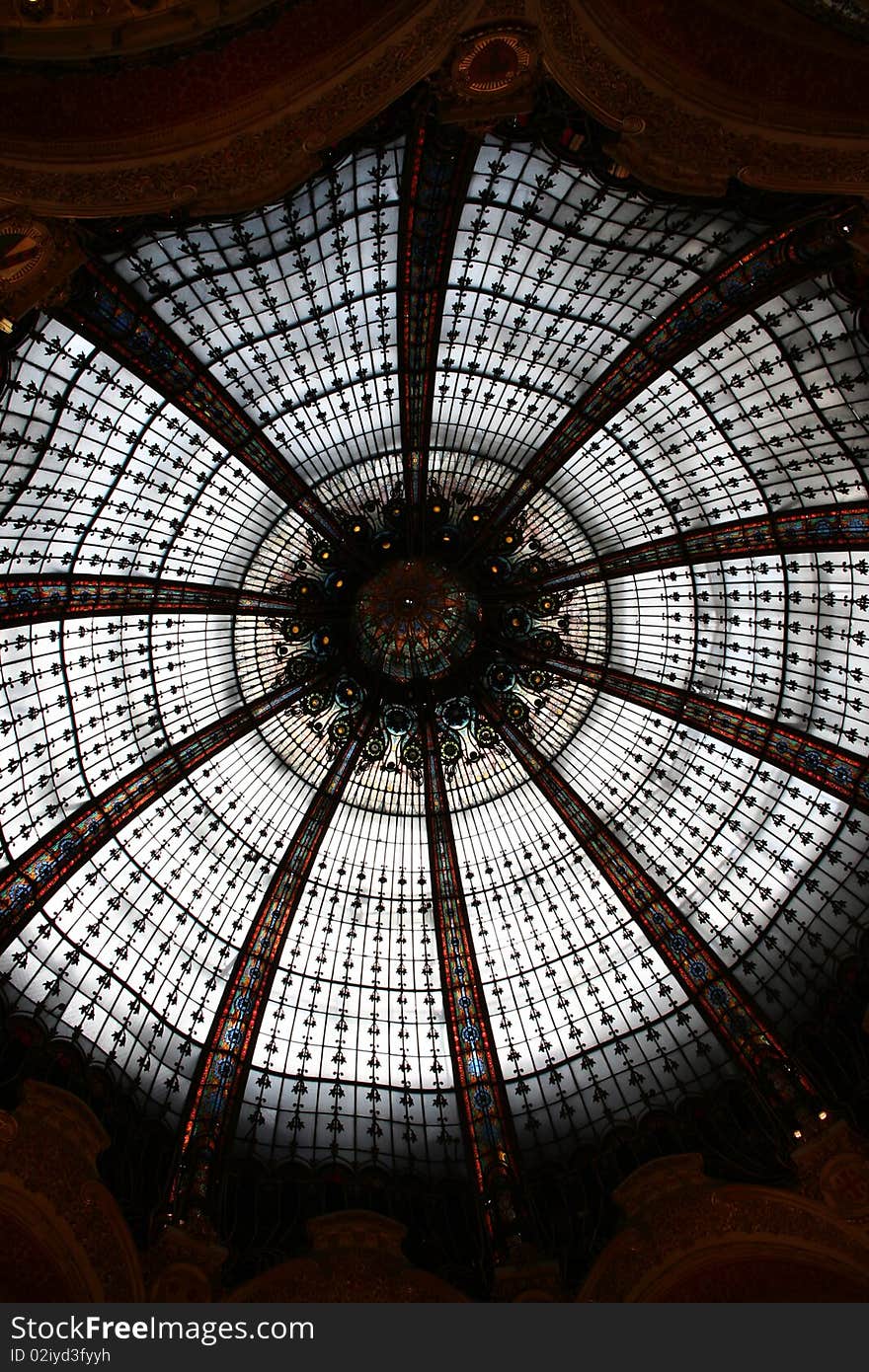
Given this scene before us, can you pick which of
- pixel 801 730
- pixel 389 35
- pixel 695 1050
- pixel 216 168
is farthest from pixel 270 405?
pixel 695 1050

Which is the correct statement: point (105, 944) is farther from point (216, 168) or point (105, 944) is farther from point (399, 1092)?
point (216, 168)

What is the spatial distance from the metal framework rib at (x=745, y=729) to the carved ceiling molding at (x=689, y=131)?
34.6ft

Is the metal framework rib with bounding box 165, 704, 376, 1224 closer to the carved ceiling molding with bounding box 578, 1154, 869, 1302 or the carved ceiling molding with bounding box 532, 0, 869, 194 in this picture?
the carved ceiling molding with bounding box 578, 1154, 869, 1302

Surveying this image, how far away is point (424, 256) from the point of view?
55.3 ft

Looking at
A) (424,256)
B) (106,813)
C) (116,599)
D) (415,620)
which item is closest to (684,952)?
(415,620)

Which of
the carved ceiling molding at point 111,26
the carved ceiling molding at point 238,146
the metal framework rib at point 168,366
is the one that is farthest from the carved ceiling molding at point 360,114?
the metal framework rib at point 168,366

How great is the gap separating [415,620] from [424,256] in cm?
801

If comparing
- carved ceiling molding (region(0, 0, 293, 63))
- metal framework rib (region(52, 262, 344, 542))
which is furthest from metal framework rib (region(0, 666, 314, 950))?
carved ceiling molding (region(0, 0, 293, 63))

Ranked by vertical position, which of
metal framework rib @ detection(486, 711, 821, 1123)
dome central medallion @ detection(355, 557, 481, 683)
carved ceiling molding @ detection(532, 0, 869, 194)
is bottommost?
metal framework rib @ detection(486, 711, 821, 1123)

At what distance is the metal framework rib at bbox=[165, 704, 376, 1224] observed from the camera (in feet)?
57.0

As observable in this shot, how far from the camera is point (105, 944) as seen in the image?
18.8 metres

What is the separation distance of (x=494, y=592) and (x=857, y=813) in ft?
30.6

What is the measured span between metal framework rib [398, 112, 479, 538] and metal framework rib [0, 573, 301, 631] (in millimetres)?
4832
